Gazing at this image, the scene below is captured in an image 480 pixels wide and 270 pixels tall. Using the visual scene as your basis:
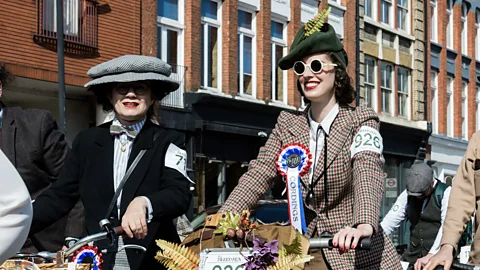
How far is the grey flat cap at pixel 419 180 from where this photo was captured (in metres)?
10.2

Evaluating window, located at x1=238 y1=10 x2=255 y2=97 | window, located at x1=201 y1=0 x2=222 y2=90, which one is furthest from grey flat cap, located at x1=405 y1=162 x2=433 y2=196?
window, located at x1=238 y1=10 x2=255 y2=97

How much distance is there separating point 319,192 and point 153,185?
31.4 inches

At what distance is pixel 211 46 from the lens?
86.3ft

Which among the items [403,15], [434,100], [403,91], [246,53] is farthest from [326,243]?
[434,100]

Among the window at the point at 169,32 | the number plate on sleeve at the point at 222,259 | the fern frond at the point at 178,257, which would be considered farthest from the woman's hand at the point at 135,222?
the window at the point at 169,32

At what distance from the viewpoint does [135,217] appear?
401cm

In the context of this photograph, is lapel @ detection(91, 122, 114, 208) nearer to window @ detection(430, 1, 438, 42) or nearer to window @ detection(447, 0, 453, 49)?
window @ detection(430, 1, 438, 42)

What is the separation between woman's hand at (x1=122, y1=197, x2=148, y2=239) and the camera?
13.0ft

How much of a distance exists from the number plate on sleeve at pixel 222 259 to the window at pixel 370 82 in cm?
3122

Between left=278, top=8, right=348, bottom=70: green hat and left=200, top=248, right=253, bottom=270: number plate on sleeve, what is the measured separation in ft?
4.32

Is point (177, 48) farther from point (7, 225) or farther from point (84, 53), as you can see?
point (7, 225)

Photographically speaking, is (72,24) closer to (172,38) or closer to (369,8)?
(172,38)

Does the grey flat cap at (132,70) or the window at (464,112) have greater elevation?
the window at (464,112)

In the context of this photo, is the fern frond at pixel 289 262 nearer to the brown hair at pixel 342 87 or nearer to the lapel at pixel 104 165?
the brown hair at pixel 342 87
